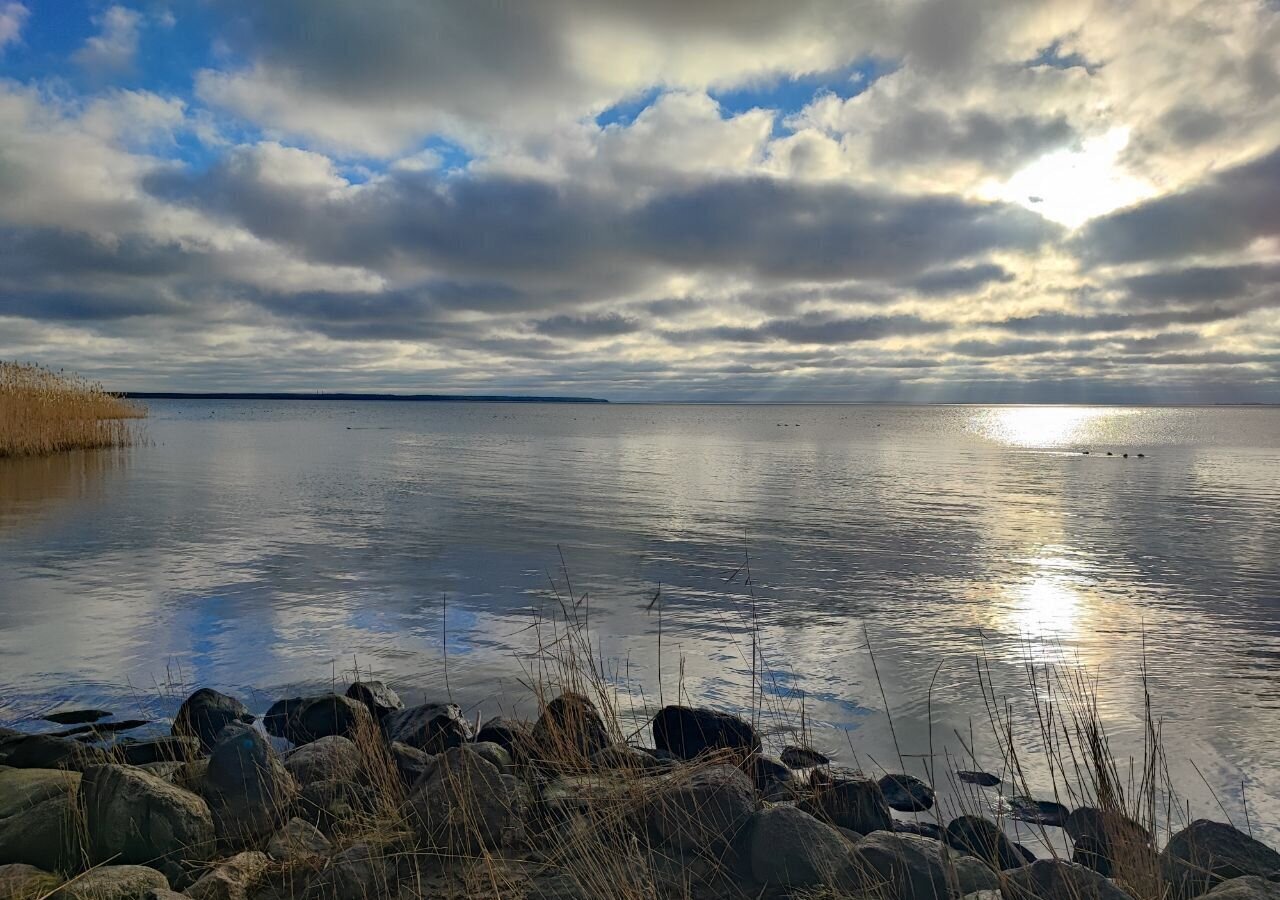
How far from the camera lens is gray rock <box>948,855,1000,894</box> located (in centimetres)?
560

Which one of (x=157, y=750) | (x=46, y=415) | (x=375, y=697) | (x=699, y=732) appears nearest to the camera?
(x=157, y=750)

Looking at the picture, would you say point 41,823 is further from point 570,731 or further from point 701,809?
point 701,809

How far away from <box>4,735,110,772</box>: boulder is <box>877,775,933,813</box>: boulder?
6754 millimetres

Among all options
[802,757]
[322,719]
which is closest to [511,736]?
[322,719]

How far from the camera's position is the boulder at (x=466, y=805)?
241 inches

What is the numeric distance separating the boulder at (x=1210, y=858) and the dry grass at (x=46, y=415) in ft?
144

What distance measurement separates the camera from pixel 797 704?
10094 mm

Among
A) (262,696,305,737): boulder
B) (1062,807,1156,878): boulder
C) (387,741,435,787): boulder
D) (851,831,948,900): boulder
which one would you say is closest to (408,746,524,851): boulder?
(387,741,435,787): boulder

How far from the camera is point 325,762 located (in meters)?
7.26

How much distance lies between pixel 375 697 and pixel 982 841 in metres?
6.20

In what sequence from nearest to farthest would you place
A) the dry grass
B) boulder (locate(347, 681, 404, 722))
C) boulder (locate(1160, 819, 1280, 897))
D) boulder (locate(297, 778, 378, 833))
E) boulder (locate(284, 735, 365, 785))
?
boulder (locate(1160, 819, 1280, 897)) → boulder (locate(297, 778, 378, 833)) → boulder (locate(284, 735, 365, 785)) → boulder (locate(347, 681, 404, 722)) → the dry grass

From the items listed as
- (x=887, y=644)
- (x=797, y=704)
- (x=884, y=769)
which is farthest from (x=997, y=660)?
(x=884, y=769)

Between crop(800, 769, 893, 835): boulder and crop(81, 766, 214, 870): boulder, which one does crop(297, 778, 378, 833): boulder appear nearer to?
crop(81, 766, 214, 870): boulder

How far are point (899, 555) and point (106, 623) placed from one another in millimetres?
15112
